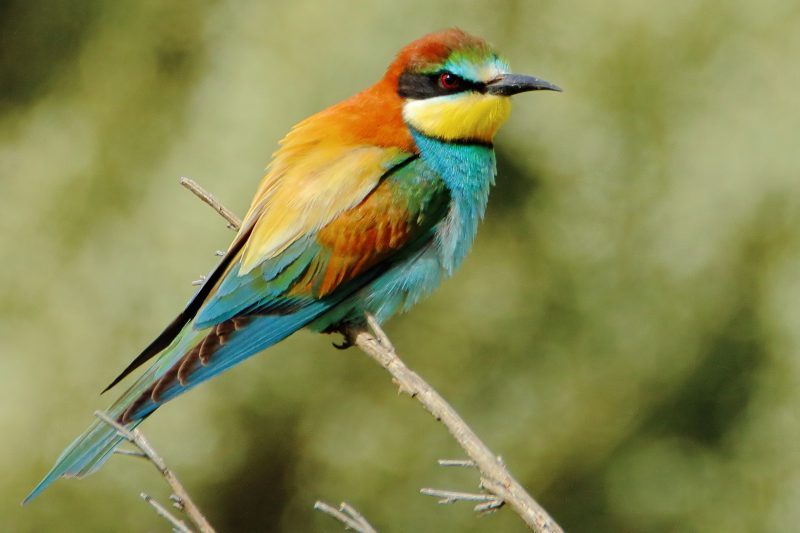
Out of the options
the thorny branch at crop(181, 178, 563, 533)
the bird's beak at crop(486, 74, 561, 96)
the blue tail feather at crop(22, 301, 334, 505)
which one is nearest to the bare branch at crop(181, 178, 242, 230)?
the blue tail feather at crop(22, 301, 334, 505)

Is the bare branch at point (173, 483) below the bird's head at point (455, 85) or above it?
below

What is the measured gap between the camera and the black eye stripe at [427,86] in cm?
292

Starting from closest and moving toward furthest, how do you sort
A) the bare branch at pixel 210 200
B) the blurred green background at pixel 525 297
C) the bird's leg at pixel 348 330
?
1. the bare branch at pixel 210 200
2. the bird's leg at pixel 348 330
3. the blurred green background at pixel 525 297

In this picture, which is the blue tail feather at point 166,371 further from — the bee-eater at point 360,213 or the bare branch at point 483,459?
the bare branch at point 483,459

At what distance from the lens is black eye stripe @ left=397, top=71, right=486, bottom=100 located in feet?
9.57

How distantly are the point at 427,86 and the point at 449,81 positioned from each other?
0.06 m

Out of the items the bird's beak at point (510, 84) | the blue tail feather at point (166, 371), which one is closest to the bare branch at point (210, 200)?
the blue tail feather at point (166, 371)

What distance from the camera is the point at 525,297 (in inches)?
169

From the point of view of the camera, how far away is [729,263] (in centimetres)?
418

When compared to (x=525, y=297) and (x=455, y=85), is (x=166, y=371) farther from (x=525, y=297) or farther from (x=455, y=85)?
(x=525, y=297)

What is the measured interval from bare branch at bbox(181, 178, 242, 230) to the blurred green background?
1105mm

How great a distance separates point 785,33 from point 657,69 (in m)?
0.48

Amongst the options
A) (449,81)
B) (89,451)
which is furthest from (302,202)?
(89,451)

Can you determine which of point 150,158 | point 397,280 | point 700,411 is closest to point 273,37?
point 150,158
